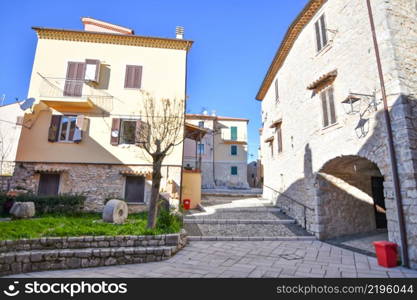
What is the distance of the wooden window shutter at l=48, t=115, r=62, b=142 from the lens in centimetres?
1100

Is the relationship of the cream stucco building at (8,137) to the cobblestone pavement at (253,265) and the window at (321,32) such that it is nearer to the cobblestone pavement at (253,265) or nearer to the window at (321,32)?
the cobblestone pavement at (253,265)

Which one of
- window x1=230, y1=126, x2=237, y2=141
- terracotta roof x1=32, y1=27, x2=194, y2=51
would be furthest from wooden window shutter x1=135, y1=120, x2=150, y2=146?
window x1=230, y1=126, x2=237, y2=141

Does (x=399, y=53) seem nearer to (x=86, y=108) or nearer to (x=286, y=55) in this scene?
(x=286, y=55)

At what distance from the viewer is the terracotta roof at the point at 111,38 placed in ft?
38.8

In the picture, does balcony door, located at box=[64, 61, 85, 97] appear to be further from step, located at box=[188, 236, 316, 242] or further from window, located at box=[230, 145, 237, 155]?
window, located at box=[230, 145, 237, 155]

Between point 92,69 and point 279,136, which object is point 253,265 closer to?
point 279,136

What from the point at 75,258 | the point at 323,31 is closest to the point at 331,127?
the point at 323,31

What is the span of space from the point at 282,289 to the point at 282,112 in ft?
32.6

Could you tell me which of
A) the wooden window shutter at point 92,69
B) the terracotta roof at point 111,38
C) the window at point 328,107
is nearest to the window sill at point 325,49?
the window at point 328,107

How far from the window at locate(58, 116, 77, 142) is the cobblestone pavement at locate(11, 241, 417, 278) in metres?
8.41

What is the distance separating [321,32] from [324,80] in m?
2.32

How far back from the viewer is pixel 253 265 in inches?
194

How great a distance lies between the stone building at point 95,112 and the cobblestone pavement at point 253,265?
18.8 ft

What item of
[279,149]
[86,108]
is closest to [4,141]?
[86,108]
